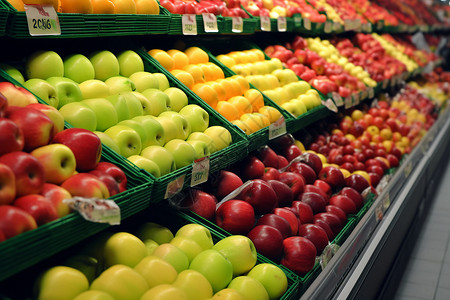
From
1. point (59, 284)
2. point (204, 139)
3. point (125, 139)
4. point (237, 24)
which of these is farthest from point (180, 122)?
point (237, 24)

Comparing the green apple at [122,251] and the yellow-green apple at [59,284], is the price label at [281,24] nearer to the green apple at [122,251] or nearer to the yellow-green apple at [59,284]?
the green apple at [122,251]

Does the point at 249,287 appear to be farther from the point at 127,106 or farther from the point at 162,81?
the point at 162,81

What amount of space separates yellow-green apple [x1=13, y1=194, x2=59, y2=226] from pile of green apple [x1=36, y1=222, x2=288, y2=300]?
13cm

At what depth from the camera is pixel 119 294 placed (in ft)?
3.85

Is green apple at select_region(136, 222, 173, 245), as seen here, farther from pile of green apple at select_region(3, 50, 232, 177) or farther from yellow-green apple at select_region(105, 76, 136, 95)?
yellow-green apple at select_region(105, 76, 136, 95)

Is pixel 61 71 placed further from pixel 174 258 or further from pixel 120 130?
pixel 174 258

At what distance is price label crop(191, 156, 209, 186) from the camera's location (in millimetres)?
1735

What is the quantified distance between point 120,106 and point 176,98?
1.39 ft

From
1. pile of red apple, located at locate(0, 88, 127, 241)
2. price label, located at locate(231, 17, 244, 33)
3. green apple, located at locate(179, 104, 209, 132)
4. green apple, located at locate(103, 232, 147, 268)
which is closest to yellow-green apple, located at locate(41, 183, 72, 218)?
pile of red apple, located at locate(0, 88, 127, 241)

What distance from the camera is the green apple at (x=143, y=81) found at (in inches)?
81.2

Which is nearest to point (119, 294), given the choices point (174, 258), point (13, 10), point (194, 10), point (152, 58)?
point (174, 258)

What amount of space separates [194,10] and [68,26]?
1.03 m

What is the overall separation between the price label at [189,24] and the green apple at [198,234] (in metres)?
1.09

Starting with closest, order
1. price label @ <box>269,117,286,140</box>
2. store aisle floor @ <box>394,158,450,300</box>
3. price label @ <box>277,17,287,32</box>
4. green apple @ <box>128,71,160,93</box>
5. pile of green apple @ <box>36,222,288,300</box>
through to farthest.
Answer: pile of green apple @ <box>36,222,288,300</box> < green apple @ <box>128,71,160,93</box> < price label @ <box>269,117,286,140</box> < store aisle floor @ <box>394,158,450,300</box> < price label @ <box>277,17,287,32</box>
